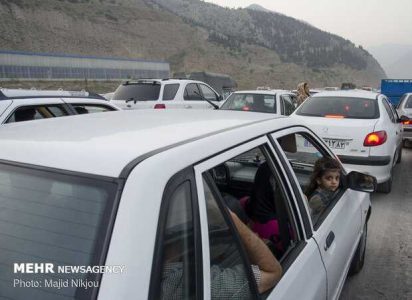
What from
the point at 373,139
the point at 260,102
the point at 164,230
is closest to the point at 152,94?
the point at 260,102

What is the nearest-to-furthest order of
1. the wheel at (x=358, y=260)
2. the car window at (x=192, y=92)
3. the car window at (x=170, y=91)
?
the wheel at (x=358, y=260) → the car window at (x=170, y=91) → the car window at (x=192, y=92)

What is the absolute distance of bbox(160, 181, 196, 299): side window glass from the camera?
4.09 ft

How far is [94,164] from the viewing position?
1329 mm

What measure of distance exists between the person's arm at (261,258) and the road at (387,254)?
193cm

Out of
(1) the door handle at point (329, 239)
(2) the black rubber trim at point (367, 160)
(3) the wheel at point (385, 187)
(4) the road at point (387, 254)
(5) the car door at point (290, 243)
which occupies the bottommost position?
(4) the road at point (387, 254)

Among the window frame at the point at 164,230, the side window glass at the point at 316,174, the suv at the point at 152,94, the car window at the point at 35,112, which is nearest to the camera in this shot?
the window frame at the point at 164,230

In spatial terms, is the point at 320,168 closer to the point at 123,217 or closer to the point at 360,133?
the point at 123,217

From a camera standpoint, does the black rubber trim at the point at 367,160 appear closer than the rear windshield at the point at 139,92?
Yes

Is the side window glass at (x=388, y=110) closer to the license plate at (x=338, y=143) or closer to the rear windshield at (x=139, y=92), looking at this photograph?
the license plate at (x=338, y=143)

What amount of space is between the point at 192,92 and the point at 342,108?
19.4ft

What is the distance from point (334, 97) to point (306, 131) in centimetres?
420

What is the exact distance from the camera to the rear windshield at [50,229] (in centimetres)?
122

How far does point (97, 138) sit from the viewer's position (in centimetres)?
159

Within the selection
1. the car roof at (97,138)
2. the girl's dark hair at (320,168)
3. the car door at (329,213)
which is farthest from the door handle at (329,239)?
the car roof at (97,138)
